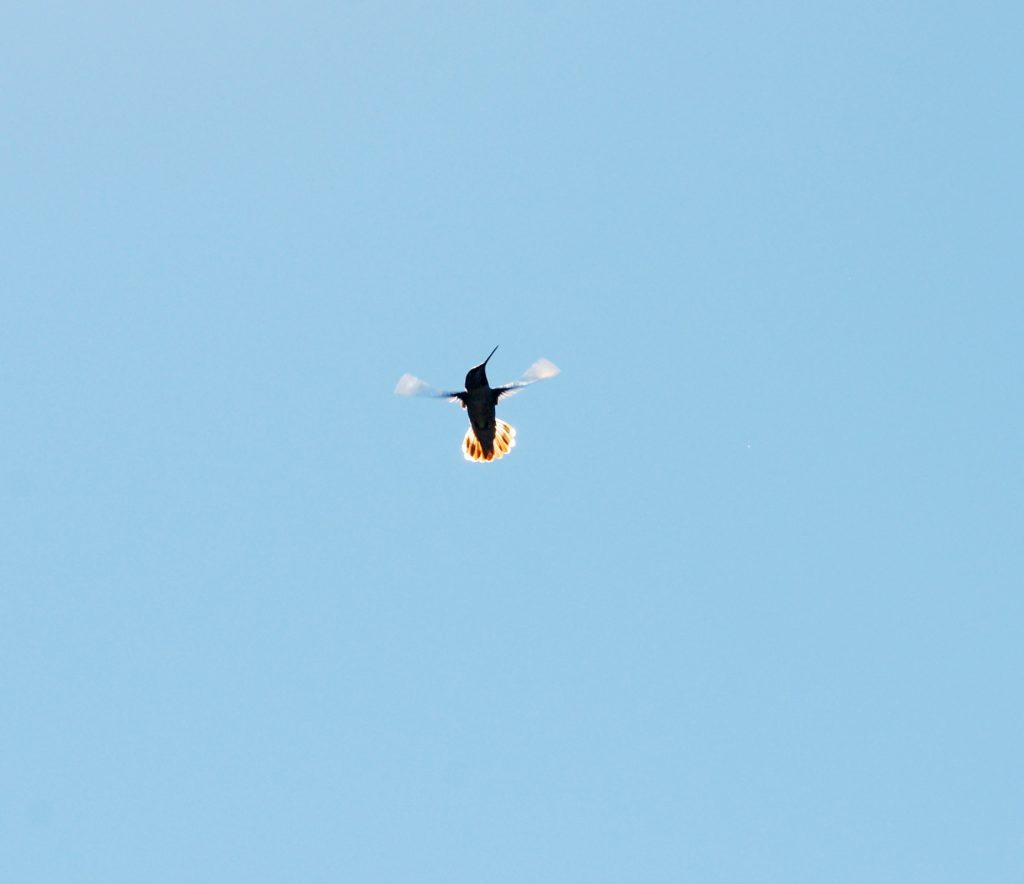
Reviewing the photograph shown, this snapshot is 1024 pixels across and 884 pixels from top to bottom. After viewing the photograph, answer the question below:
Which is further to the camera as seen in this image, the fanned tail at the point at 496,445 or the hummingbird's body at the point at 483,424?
the fanned tail at the point at 496,445

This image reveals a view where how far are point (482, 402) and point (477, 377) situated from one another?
3.12 ft

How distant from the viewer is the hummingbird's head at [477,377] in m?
32.8

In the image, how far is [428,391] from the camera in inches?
1289

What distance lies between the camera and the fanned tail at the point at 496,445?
35625 millimetres

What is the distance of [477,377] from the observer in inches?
1299

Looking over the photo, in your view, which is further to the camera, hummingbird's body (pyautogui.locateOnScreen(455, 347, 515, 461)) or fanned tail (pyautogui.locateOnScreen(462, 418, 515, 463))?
fanned tail (pyautogui.locateOnScreen(462, 418, 515, 463))

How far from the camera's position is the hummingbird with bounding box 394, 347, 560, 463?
32219 millimetres

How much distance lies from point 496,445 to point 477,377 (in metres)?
3.43

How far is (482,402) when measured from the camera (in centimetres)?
Answer: 3366

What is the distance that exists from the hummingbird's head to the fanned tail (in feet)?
7.99

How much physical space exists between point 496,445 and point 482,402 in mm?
2511

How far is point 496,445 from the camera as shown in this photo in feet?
117

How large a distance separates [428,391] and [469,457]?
11.7 feet

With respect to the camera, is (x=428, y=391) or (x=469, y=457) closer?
(x=428, y=391)
